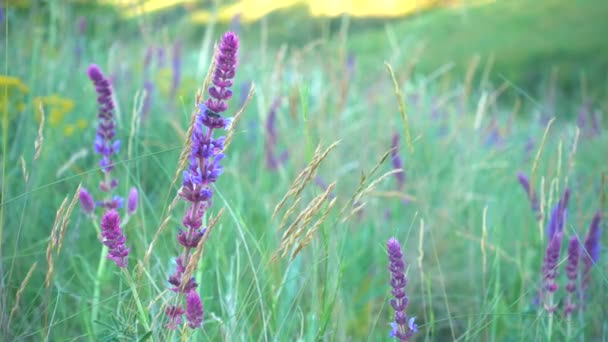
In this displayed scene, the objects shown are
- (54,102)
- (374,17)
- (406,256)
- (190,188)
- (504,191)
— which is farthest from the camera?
(374,17)

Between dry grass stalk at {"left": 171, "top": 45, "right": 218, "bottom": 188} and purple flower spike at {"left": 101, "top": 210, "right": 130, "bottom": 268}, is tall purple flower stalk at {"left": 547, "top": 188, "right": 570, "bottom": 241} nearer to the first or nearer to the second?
dry grass stalk at {"left": 171, "top": 45, "right": 218, "bottom": 188}

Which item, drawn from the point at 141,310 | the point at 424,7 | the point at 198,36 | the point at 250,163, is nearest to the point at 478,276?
the point at 250,163

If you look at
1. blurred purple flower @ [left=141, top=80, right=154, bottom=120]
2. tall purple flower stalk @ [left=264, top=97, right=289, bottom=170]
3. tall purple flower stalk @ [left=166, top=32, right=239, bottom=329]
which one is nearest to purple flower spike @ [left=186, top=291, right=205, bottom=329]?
tall purple flower stalk @ [left=166, top=32, right=239, bottom=329]

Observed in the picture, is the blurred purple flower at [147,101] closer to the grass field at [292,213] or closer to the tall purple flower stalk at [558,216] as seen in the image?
the grass field at [292,213]

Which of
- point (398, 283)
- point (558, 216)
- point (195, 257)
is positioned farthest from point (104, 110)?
point (558, 216)

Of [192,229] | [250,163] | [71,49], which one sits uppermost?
[71,49]

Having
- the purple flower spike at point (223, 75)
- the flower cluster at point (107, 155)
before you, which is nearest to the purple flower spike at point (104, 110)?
the flower cluster at point (107, 155)

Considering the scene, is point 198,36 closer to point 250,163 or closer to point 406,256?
point 250,163

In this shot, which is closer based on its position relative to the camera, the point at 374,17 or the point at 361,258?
the point at 361,258

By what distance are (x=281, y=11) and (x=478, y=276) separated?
42.9 feet

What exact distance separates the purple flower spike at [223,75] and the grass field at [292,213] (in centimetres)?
11

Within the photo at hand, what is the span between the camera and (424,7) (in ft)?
57.0

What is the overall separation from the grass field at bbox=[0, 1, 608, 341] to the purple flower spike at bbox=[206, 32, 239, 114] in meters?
0.11

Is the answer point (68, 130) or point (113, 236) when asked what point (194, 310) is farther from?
point (68, 130)
